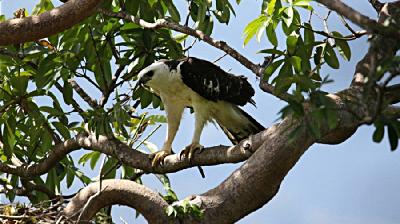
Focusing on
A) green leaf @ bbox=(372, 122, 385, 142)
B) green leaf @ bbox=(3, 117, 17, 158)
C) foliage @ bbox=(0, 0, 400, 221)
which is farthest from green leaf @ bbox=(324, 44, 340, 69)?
green leaf @ bbox=(372, 122, 385, 142)

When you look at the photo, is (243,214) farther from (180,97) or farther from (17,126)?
(17,126)

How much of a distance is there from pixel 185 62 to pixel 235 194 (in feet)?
4.49

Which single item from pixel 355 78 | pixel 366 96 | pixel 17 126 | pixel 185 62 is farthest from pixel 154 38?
pixel 366 96

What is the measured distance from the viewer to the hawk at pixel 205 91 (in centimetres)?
562

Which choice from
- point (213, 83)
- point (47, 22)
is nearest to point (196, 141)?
point (213, 83)

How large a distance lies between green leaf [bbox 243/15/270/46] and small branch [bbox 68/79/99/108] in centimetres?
124

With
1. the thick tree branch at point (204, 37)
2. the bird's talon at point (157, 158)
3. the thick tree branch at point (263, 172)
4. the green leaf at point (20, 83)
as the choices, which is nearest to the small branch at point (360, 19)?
the thick tree branch at point (263, 172)

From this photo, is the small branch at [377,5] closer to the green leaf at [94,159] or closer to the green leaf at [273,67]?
the green leaf at [273,67]

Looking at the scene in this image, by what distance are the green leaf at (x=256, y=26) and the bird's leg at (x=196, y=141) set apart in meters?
0.70

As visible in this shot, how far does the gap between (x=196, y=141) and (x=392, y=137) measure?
2727mm

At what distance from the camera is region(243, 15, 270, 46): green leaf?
527cm

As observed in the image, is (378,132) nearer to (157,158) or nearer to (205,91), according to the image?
(157,158)

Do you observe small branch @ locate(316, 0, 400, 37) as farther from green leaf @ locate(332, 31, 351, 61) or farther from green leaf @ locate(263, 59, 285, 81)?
green leaf @ locate(332, 31, 351, 61)

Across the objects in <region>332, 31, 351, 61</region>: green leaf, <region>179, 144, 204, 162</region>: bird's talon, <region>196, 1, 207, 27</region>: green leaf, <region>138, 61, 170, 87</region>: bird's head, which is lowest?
<region>179, 144, 204, 162</region>: bird's talon
